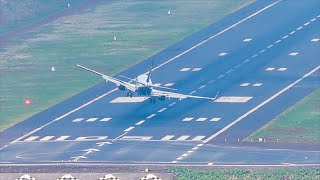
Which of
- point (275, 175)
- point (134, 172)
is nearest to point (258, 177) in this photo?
point (275, 175)

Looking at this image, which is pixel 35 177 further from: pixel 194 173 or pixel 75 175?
pixel 194 173

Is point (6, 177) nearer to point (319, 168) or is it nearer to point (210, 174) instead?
point (210, 174)

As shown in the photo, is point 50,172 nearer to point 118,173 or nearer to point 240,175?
point 118,173

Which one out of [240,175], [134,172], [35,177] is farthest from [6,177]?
[240,175]

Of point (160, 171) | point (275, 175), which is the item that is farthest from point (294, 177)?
point (160, 171)
